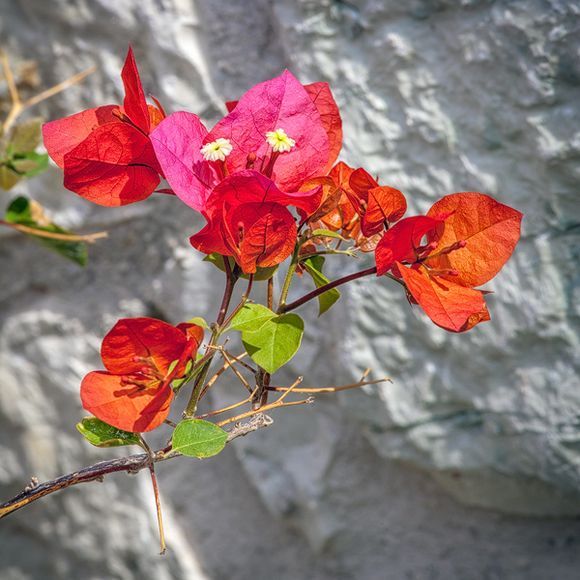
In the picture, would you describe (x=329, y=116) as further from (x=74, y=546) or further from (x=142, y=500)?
(x=74, y=546)

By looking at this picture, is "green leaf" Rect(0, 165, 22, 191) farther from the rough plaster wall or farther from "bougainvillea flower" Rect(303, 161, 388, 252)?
"bougainvillea flower" Rect(303, 161, 388, 252)

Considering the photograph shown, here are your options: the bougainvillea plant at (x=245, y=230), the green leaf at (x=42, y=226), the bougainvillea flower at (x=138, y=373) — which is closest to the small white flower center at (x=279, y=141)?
the bougainvillea plant at (x=245, y=230)

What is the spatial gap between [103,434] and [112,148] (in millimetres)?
155

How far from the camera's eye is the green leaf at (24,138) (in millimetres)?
632

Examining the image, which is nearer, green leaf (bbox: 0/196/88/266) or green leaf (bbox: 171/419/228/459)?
green leaf (bbox: 171/419/228/459)

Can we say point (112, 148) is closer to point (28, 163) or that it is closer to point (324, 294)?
point (324, 294)

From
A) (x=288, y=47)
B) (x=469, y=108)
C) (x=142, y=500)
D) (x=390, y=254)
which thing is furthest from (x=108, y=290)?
(x=390, y=254)

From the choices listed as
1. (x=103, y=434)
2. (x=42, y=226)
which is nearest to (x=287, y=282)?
(x=103, y=434)

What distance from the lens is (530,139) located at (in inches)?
25.8

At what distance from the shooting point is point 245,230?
1.16ft

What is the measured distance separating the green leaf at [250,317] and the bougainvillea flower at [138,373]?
2 cm

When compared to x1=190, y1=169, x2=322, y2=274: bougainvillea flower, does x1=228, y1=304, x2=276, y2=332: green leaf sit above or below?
below

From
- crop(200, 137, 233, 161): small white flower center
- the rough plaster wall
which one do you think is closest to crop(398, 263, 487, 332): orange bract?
crop(200, 137, 233, 161): small white flower center

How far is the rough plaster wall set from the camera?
67cm
